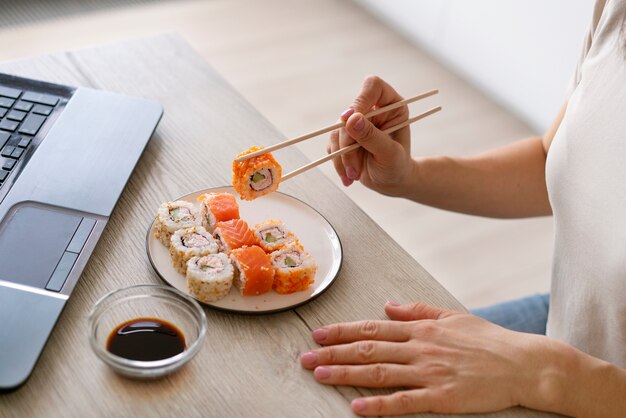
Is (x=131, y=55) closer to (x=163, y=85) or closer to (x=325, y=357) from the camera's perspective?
(x=163, y=85)

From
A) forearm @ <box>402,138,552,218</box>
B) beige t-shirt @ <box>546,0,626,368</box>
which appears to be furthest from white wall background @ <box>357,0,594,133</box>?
beige t-shirt @ <box>546,0,626,368</box>

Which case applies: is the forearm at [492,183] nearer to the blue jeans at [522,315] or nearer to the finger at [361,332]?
the blue jeans at [522,315]

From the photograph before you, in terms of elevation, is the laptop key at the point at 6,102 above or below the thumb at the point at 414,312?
above

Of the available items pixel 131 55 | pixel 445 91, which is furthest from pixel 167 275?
pixel 445 91

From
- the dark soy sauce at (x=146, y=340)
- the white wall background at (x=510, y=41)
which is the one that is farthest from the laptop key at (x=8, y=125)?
the white wall background at (x=510, y=41)

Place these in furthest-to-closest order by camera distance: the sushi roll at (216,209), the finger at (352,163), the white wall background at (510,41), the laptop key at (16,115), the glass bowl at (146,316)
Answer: the white wall background at (510,41)
the finger at (352,163)
the laptop key at (16,115)
the sushi roll at (216,209)
the glass bowl at (146,316)

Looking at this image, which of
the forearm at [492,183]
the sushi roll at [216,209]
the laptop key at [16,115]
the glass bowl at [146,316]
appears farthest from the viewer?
the forearm at [492,183]

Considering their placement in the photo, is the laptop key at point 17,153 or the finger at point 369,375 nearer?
the finger at point 369,375
